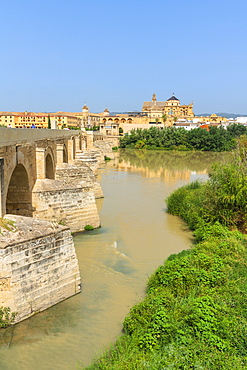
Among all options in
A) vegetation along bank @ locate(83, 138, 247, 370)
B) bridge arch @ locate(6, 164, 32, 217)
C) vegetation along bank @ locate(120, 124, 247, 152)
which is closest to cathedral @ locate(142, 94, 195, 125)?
vegetation along bank @ locate(120, 124, 247, 152)

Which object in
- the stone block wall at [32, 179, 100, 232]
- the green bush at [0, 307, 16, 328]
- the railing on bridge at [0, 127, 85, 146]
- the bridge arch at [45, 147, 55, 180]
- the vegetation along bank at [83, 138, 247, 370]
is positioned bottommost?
the green bush at [0, 307, 16, 328]

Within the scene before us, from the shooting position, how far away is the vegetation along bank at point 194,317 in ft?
16.9

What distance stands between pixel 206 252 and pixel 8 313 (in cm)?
469

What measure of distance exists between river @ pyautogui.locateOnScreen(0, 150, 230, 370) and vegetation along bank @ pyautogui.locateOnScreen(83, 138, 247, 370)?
2.04 ft

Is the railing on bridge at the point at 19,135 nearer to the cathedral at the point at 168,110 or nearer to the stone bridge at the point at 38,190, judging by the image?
the stone bridge at the point at 38,190

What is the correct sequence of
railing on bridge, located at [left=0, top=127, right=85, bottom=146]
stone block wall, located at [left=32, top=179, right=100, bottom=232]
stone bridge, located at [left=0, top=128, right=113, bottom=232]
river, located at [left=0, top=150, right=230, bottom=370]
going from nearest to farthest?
river, located at [left=0, top=150, right=230, bottom=370] → railing on bridge, located at [left=0, top=127, right=85, bottom=146] → stone bridge, located at [left=0, top=128, right=113, bottom=232] → stone block wall, located at [left=32, top=179, right=100, bottom=232]

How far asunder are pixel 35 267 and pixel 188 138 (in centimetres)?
5222

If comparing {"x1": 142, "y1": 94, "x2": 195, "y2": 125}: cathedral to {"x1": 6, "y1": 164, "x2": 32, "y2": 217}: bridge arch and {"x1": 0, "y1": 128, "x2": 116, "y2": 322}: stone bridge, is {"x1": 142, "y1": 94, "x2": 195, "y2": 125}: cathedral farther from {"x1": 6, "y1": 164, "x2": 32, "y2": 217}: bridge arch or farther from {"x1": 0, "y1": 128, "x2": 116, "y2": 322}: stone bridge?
{"x1": 6, "y1": 164, "x2": 32, "y2": 217}: bridge arch

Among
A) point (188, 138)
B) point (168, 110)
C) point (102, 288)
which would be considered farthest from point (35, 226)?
point (168, 110)

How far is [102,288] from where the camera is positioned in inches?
339

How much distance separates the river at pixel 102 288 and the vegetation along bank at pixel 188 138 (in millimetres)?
38727

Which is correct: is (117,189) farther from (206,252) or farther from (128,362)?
(128,362)

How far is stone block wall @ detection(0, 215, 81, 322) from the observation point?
6.71 metres

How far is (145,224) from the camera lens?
14.3m
